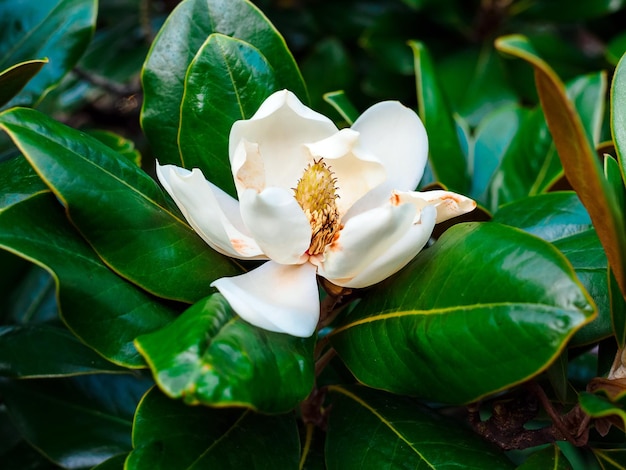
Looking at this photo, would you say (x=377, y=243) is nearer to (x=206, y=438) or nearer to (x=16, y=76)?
(x=206, y=438)

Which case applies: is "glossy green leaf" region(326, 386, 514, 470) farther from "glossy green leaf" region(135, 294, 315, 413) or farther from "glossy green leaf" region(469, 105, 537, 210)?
"glossy green leaf" region(469, 105, 537, 210)

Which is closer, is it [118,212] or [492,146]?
[118,212]

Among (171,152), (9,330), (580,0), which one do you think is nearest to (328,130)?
(171,152)

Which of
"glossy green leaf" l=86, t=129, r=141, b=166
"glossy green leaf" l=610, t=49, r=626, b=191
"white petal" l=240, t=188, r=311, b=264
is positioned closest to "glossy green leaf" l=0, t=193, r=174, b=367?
"white petal" l=240, t=188, r=311, b=264

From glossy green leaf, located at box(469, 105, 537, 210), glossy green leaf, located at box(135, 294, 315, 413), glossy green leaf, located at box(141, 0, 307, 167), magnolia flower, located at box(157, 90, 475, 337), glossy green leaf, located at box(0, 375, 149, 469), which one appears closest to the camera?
glossy green leaf, located at box(135, 294, 315, 413)

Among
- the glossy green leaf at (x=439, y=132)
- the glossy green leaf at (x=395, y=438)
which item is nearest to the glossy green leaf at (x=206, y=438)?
the glossy green leaf at (x=395, y=438)

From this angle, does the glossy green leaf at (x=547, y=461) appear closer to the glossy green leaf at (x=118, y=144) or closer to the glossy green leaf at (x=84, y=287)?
the glossy green leaf at (x=84, y=287)

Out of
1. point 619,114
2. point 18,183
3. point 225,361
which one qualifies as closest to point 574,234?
point 619,114
